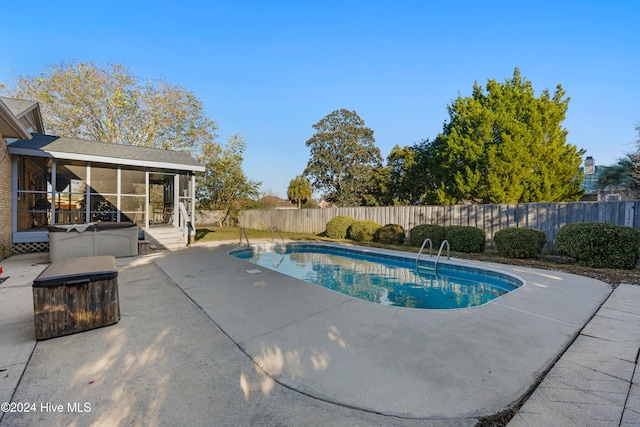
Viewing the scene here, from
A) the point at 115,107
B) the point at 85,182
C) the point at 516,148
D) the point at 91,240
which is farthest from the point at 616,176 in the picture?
the point at 115,107

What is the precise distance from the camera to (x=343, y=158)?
25.0 meters

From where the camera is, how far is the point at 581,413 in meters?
1.90

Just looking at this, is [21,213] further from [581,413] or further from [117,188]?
[581,413]

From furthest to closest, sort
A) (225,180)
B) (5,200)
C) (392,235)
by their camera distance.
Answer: (225,180) < (392,235) < (5,200)

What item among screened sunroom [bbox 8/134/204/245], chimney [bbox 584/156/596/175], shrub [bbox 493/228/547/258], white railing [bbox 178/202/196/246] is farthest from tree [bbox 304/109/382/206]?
chimney [bbox 584/156/596/175]

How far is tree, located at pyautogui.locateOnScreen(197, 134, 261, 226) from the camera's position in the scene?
63.6 feet

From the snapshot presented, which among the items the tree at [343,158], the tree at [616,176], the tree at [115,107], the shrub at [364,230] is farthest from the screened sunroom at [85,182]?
the tree at [616,176]

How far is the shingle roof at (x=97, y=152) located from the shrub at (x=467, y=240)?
10.0m

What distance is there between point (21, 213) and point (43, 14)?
31.5 ft

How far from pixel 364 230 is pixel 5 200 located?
12389mm

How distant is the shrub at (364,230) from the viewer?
43.6 ft

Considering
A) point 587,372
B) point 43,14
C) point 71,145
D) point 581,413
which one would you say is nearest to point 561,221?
point 587,372

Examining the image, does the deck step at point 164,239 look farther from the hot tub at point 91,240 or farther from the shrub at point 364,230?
the shrub at point 364,230

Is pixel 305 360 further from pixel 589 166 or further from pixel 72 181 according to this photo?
pixel 589 166
